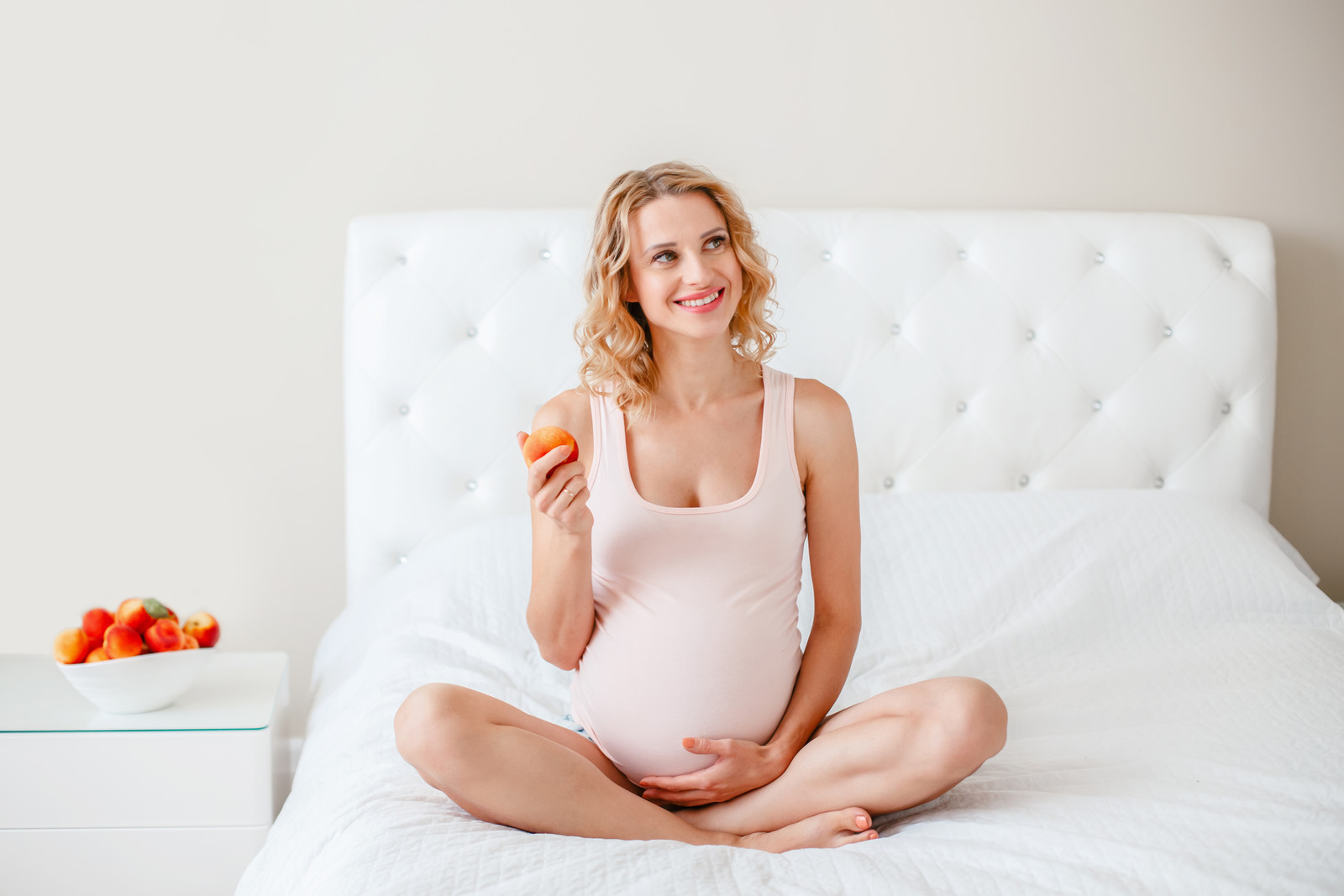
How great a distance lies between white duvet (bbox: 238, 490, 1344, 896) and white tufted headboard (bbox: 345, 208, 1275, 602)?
0.21 metres

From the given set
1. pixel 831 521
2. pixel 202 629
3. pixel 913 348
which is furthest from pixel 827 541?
pixel 202 629

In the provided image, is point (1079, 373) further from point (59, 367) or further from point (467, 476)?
point (59, 367)

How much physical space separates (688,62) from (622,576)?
127 centimetres

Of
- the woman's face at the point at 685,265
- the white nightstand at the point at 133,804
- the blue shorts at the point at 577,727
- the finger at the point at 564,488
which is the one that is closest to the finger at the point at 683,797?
the blue shorts at the point at 577,727

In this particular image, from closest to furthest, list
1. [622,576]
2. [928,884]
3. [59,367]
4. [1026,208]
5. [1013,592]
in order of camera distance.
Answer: [928,884] < [622,576] < [1013,592] < [59,367] < [1026,208]

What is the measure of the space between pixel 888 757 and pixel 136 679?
1184 mm

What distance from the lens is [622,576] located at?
1.23 metres

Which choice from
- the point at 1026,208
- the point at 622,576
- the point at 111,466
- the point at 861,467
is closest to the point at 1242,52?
the point at 1026,208

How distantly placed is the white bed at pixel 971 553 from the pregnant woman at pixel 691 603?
2.9 inches

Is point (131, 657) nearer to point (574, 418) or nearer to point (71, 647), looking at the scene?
point (71, 647)

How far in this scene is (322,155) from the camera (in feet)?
6.62

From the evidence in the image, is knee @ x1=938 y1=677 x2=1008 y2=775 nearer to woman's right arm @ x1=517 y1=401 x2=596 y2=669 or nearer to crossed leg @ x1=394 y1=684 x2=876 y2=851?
crossed leg @ x1=394 y1=684 x2=876 y2=851

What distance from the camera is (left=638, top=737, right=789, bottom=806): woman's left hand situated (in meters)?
1.14

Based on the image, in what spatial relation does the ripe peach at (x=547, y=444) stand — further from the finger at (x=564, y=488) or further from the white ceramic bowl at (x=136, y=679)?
the white ceramic bowl at (x=136, y=679)
